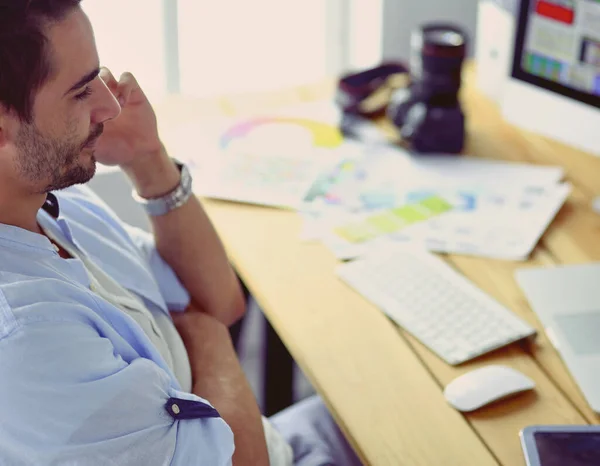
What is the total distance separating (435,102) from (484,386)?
72cm

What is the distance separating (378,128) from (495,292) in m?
0.55

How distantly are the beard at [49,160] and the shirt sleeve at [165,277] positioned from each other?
→ 321 millimetres

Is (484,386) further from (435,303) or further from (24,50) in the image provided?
(24,50)

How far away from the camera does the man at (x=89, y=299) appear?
2.82ft

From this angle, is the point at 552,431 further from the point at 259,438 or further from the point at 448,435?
the point at 259,438

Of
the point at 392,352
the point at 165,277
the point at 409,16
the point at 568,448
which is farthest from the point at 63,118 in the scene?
the point at 409,16

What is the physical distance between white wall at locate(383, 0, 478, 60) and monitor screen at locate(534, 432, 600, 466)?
4.85 ft

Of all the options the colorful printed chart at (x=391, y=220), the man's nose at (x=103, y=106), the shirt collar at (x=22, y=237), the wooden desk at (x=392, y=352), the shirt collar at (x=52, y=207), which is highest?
the man's nose at (x=103, y=106)

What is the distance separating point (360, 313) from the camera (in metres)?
1.28

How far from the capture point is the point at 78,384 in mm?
883

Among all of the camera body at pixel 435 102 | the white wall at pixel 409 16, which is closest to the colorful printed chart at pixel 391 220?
the camera body at pixel 435 102

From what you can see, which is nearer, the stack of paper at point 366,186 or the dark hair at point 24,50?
the dark hair at point 24,50

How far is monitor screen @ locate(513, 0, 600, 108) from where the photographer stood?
1479 mm

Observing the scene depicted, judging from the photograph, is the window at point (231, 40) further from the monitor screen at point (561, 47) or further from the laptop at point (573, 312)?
the laptop at point (573, 312)
